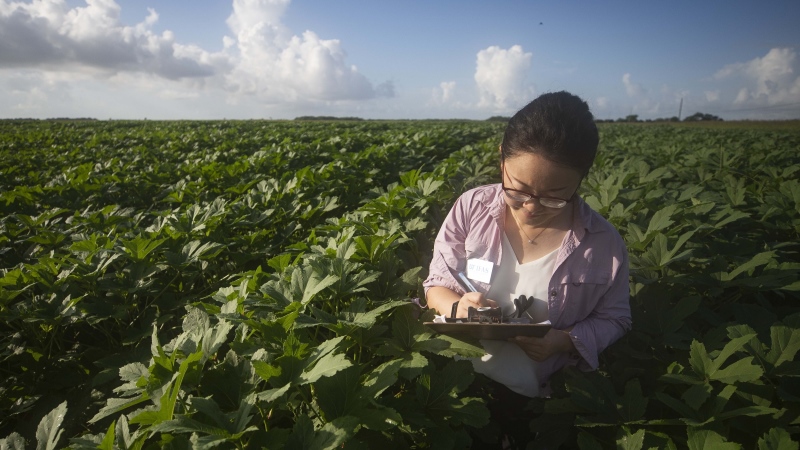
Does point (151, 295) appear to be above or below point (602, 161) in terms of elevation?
below

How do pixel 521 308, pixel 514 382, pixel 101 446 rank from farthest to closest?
pixel 514 382 < pixel 521 308 < pixel 101 446

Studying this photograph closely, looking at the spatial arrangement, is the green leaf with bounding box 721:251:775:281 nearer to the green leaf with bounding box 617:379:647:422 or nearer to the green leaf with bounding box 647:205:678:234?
the green leaf with bounding box 647:205:678:234

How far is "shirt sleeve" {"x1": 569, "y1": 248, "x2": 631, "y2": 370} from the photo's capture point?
1737 mm

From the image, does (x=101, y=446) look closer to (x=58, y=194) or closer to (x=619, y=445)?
(x=619, y=445)

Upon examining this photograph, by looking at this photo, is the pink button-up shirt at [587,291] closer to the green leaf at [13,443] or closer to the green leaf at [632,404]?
the green leaf at [632,404]

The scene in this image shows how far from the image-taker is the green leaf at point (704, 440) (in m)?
1.12

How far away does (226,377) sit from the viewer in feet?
3.76

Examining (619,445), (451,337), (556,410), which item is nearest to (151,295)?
(451,337)

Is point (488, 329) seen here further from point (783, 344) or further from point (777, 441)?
point (783, 344)

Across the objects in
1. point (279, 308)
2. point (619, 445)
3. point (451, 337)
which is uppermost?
point (279, 308)

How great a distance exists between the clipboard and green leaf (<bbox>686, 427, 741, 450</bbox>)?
0.48m

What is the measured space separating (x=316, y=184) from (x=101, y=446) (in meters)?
3.51

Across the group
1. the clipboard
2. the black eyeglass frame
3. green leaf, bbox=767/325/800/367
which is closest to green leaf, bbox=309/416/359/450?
the clipboard

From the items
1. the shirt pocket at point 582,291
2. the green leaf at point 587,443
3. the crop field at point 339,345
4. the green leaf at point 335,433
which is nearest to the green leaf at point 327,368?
the crop field at point 339,345
